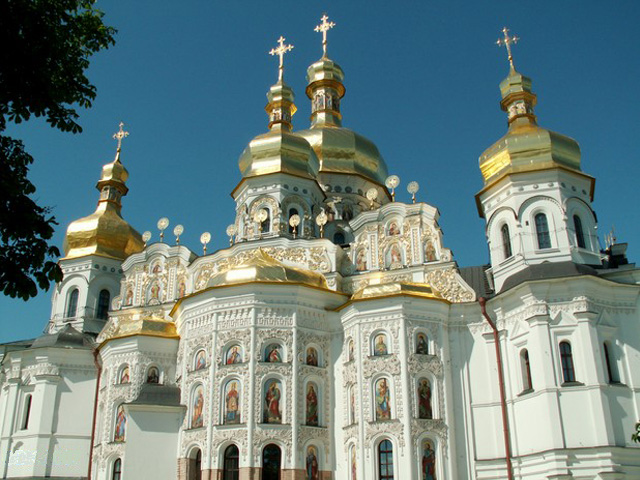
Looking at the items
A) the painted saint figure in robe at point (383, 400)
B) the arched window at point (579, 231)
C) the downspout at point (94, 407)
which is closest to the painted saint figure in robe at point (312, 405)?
the painted saint figure in robe at point (383, 400)

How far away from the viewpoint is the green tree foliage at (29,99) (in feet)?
27.2

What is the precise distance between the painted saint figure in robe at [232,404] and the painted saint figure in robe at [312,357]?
2398 mm

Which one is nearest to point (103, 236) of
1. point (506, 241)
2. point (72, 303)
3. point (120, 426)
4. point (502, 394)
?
point (72, 303)

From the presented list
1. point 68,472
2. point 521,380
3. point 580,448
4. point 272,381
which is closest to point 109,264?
point 68,472

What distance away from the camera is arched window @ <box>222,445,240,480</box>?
19891 millimetres

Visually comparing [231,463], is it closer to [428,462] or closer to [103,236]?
[428,462]

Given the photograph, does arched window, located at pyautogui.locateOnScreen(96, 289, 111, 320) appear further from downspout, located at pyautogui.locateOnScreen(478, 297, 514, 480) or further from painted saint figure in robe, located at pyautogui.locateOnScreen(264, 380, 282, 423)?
downspout, located at pyautogui.locateOnScreen(478, 297, 514, 480)

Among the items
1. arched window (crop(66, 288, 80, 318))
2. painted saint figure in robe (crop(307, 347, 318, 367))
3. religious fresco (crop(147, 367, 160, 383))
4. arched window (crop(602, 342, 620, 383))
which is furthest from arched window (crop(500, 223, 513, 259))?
arched window (crop(66, 288, 80, 318))

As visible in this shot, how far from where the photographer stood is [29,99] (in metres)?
8.77

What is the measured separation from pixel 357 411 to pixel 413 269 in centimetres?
536

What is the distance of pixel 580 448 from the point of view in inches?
704

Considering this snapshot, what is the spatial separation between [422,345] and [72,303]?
17.4 meters

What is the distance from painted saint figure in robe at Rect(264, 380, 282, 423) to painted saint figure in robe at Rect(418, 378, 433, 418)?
13.5 feet

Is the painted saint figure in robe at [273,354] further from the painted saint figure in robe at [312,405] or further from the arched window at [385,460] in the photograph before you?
the arched window at [385,460]
